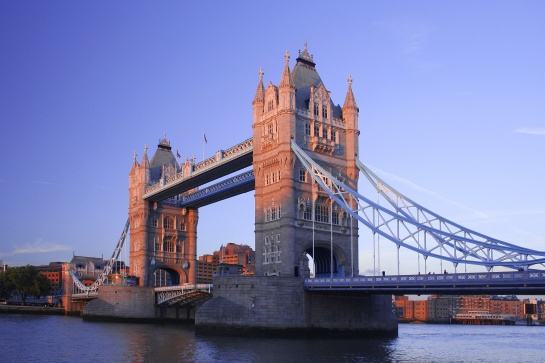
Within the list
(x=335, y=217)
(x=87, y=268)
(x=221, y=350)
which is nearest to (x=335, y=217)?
(x=335, y=217)

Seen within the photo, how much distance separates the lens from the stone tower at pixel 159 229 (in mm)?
101438

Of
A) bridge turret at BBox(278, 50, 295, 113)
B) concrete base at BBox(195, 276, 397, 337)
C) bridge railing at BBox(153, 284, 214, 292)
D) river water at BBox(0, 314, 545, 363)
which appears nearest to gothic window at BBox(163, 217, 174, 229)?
bridge railing at BBox(153, 284, 214, 292)

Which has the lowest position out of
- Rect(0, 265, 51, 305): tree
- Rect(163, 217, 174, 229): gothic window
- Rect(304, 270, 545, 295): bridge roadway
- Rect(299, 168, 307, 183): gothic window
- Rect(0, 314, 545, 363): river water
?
Rect(0, 314, 545, 363): river water

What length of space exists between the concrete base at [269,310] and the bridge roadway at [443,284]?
184 cm

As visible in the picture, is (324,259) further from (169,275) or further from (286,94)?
(169,275)

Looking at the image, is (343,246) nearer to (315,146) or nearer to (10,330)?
(315,146)

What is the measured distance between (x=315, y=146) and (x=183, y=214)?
43.3 m

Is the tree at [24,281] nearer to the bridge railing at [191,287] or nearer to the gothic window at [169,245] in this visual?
A: the gothic window at [169,245]

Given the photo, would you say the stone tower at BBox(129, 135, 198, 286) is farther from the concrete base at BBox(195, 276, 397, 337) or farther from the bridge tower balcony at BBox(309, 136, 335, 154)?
the concrete base at BBox(195, 276, 397, 337)

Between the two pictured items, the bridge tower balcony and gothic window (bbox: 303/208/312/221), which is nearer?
gothic window (bbox: 303/208/312/221)

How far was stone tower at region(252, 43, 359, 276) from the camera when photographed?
66.1m

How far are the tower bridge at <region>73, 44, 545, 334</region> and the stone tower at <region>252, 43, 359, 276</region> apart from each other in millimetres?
106

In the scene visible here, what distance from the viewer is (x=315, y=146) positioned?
6850 cm

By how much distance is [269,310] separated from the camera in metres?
58.9
